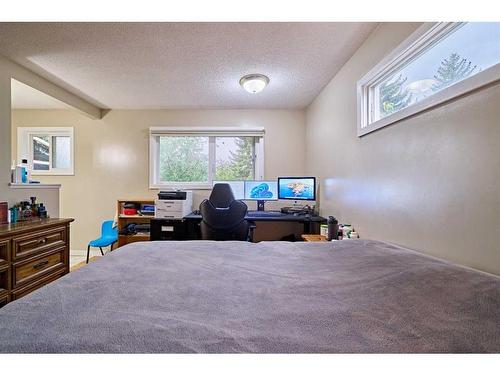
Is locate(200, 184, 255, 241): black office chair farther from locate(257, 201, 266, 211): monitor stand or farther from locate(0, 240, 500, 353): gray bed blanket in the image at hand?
locate(0, 240, 500, 353): gray bed blanket

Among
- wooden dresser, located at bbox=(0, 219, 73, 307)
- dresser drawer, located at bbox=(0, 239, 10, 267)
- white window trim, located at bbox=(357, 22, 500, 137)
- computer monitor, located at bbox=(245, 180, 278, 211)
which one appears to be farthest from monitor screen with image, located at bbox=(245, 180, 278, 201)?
dresser drawer, located at bbox=(0, 239, 10, 267)

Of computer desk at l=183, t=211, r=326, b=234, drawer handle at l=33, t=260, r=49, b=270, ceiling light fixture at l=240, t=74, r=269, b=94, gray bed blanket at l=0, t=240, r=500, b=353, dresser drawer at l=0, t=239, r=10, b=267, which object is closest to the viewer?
gray bed blanket at l=0, t=240, r=500, b=353

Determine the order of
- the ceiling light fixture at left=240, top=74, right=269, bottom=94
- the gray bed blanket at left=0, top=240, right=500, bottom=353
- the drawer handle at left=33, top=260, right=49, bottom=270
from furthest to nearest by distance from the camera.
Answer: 1. the ceiling light fixture at left=240, top=74, right=269, bottom=94
2. the drawer handle at left=33, top=260, right=49, bottom=270
3. the gray bed blanket at left=0, top=240, right=500, bottom=353

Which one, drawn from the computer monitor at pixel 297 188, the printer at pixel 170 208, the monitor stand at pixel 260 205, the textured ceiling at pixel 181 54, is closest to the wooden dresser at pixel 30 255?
the printer at pixel 170 208

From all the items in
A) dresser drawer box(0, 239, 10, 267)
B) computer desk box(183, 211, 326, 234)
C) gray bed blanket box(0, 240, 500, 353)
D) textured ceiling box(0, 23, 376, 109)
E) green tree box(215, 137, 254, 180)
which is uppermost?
textured ceiling box(0, 23, 376, 109)

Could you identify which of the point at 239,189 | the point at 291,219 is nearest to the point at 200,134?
the point at 239,189

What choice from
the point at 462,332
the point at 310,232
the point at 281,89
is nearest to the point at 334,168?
the point at 310,232

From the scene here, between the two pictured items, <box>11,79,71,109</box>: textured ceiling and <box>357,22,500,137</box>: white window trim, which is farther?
<box>11,79,71,109</box>: textured ceiling

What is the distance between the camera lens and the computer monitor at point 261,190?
3402mm

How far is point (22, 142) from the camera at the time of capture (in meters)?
3.66

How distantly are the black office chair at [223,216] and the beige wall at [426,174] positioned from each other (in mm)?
1109

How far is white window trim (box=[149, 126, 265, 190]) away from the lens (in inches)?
142

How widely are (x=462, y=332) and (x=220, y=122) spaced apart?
3.51 m
